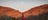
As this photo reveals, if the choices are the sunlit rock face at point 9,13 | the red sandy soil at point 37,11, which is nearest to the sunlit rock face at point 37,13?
the red sandy soil at point 37,11

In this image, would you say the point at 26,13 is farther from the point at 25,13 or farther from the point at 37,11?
the point at 37,11

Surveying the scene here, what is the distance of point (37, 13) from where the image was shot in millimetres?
1414

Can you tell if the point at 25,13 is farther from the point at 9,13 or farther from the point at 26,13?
the point at 9,13

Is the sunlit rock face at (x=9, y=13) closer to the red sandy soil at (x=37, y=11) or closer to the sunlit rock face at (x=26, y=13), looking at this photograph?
the sunlit rock face at (x=26, y=13)

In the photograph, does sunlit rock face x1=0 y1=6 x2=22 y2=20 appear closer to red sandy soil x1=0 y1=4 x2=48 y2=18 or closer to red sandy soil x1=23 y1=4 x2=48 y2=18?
red sandy soil x1=0 y1=4 x2=48 y2=18

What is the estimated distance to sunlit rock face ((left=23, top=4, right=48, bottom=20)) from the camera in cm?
139

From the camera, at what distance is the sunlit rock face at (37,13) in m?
1.39

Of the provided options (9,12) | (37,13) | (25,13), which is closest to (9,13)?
(9,12)

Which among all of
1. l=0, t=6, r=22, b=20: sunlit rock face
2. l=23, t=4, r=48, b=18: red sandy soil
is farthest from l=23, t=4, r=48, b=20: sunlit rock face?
l=0, t=6, r=22, b=20: sunlit rock face

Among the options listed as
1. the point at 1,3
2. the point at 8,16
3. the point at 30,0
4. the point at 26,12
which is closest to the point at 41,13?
the point at 26,12

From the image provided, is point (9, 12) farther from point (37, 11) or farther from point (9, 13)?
point (37, 11)

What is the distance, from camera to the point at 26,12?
1.47 metres

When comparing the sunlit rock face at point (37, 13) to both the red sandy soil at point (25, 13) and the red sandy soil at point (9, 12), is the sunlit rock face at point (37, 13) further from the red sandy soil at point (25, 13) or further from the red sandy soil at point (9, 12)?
the red sandy soil at point (9, 12)

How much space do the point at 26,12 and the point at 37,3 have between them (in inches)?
11.1
